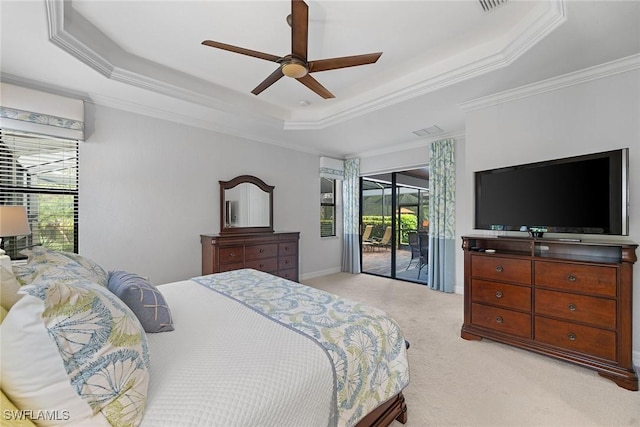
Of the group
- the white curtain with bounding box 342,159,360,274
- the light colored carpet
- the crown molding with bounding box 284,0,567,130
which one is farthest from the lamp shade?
the white curtain with bounding box 342,159,360,274

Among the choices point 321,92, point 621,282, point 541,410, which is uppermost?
point 321,92

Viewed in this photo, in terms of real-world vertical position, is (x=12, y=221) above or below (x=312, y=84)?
below

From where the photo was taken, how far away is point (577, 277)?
2293 millimetres

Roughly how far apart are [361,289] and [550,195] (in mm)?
2908

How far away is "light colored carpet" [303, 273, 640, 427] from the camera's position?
69.0 inches

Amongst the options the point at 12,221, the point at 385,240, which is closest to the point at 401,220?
the point at 385,240

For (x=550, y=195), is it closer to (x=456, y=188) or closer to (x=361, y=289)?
(x=456, y=188)

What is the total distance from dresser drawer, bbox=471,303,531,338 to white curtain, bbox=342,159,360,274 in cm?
316

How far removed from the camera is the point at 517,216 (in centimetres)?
273

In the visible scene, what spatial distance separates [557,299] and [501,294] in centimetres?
41

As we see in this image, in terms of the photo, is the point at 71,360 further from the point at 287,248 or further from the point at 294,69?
the point at 287,248

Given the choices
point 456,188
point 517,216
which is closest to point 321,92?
point 517,216

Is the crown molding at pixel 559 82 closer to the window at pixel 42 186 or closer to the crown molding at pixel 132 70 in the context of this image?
the crown molding at pixel 132 70

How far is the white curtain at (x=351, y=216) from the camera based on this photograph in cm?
589
